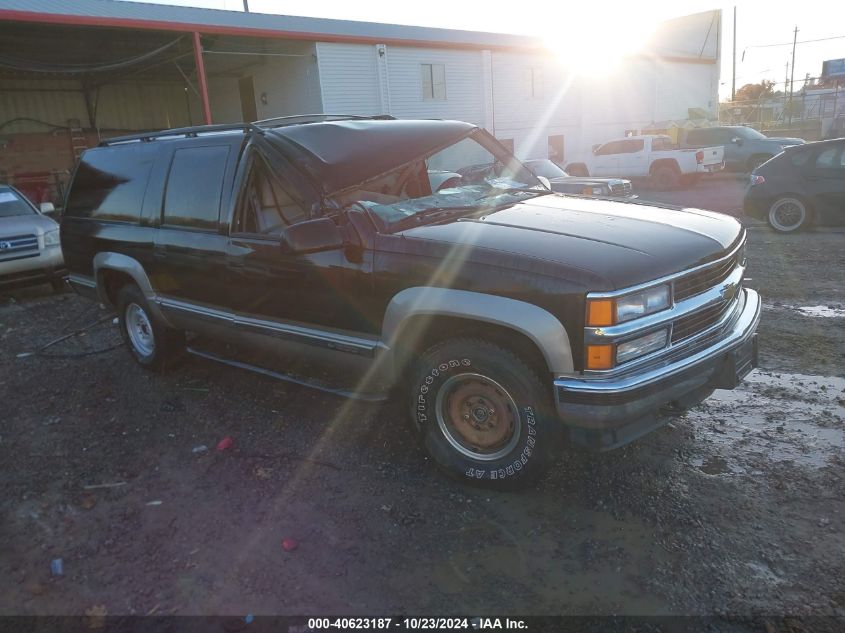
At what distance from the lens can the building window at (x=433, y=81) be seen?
952 inches

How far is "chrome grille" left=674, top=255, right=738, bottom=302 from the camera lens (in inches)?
121

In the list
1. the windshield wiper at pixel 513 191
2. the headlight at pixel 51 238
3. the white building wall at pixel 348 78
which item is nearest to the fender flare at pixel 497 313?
the windshield wiper at pixel 513 191

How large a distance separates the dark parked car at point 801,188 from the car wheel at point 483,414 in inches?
356

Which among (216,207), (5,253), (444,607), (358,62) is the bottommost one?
(444,607)

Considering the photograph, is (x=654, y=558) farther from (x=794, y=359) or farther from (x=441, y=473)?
(x=794, y=359)

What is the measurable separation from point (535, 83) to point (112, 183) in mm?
25449

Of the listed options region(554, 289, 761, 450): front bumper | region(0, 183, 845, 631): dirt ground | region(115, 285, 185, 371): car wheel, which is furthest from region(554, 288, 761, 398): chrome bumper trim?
region(115, 285, 185, 371): car wheel

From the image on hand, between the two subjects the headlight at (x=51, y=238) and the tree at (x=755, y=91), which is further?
the tree at (x=755, y=91)

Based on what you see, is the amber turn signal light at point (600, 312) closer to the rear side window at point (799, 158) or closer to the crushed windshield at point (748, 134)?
the rear side window at point (799, 158)

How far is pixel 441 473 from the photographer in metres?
3.59

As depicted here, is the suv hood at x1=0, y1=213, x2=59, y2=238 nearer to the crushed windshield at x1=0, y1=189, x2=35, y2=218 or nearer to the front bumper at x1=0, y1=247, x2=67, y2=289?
the crushed windshield at x1=0, y1=189, x2=35, y2=218

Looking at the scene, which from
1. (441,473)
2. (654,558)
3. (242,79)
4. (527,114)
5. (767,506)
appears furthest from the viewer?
(527,114)

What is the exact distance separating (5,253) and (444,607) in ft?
28.8

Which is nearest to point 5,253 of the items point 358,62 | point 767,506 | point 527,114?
point 767,506
